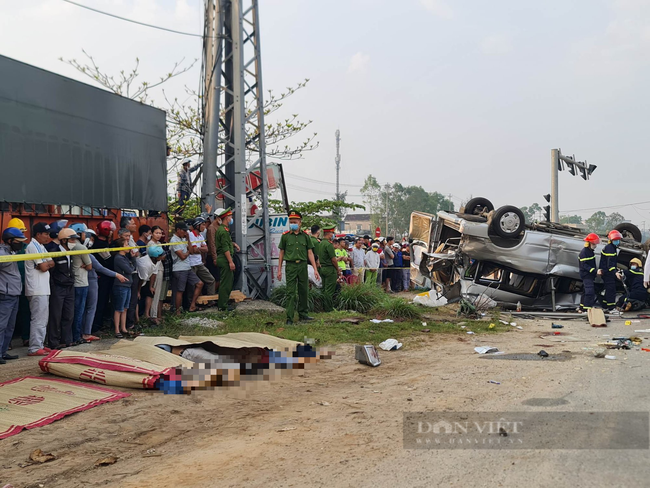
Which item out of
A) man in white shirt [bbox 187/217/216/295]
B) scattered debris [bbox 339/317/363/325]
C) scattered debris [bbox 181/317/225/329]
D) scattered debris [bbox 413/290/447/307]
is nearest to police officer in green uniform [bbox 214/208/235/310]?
man in white shirt [bbox 187/217/216/295]

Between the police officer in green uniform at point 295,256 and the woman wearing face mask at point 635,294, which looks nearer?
the police officer in green uniform at point 295,256

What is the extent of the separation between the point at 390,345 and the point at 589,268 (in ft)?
18.2

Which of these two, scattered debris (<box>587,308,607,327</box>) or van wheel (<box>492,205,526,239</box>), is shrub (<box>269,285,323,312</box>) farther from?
scattered debris (<box>587,308,607,327</box>)

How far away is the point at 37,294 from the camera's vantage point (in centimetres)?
771

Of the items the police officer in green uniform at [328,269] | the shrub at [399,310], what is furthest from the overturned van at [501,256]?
the police officer in green uniform at [328,269]

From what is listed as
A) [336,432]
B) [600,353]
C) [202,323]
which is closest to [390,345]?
[600,353]

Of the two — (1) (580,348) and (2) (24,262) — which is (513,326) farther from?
(2) (24,262)

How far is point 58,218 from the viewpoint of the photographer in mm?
9562

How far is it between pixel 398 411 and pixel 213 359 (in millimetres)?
2425

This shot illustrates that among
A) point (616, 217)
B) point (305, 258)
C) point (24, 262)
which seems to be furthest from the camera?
point (616, 217)

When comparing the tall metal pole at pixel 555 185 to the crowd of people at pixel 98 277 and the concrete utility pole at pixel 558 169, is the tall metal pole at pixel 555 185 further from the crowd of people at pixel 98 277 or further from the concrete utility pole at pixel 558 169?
the crowd of people at pixel 98 277

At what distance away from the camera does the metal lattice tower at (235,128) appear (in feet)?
43.4

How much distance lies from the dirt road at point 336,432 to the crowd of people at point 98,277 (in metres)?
0.85

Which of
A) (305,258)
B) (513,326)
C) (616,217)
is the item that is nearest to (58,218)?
(305,258)
